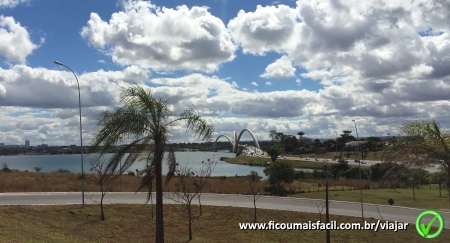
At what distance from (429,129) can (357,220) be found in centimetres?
1238

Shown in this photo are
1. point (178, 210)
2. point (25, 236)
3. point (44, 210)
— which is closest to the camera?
point (25, 236)

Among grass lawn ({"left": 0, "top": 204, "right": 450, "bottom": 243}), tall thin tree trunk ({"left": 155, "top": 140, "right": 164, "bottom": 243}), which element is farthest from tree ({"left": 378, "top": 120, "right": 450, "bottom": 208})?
grass lawn ({"left": 0, "top": 204, "right": 450, "bottom": 243})

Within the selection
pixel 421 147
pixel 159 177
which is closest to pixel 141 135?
pixel 159 177

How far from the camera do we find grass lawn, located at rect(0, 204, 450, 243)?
16844 millimetres

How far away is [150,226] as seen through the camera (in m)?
21.2

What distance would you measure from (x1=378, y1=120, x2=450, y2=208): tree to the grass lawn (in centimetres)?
955

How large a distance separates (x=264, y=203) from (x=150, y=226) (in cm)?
984

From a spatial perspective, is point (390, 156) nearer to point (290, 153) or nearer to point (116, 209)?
point (116, 209)

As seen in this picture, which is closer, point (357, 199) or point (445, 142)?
point (445, 142)

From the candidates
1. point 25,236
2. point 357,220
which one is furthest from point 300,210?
point 25,236

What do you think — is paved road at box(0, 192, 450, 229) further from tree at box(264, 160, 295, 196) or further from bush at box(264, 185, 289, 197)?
tree at box(264, 160, 295, 196)

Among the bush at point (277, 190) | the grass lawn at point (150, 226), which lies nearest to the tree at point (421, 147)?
the grass lawn at point (150, 226)

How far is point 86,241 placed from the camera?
1543 centimetres

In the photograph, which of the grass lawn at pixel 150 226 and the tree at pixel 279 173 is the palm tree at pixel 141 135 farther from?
the tree at pixel 279 173
